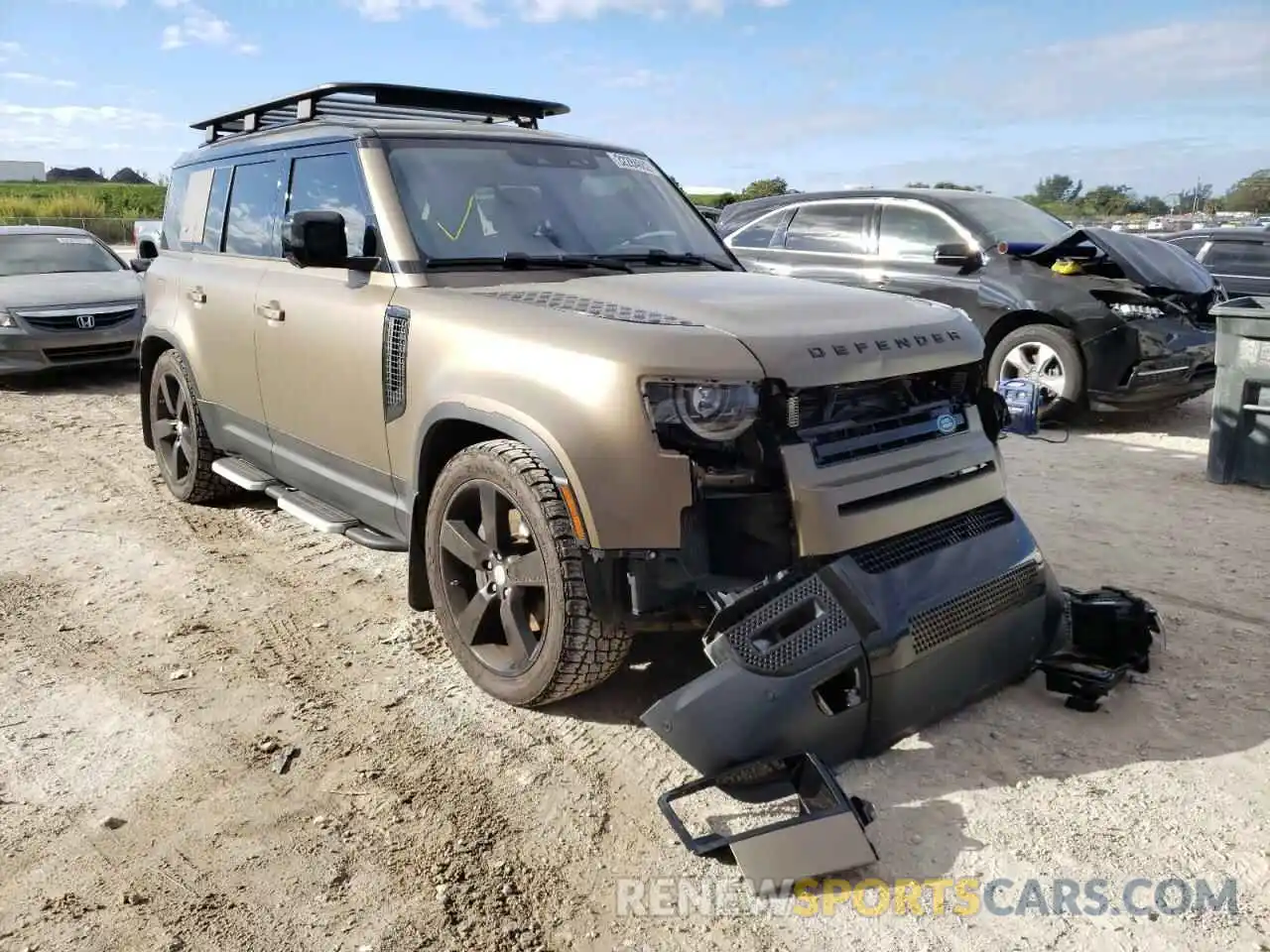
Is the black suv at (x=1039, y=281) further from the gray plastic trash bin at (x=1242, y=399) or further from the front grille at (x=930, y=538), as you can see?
the front grille at (x=930, y=538)

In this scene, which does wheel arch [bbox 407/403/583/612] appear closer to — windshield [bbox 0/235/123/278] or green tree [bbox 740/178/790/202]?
windshield [bbox 0/235/123/278]

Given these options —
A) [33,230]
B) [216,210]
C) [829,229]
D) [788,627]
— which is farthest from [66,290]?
[788,627]

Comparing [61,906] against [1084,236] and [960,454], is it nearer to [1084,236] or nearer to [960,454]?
[960,454]

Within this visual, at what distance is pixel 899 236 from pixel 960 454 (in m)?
5.78

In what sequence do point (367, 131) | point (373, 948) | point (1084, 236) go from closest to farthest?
point (373, 948), point (367, 131), point (1084, 236)

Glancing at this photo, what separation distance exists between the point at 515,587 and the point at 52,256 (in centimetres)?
1031

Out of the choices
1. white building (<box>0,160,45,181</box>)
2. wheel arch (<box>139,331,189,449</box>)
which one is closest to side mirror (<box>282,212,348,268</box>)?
wheel arch (<box>139,331,189,449</box>)

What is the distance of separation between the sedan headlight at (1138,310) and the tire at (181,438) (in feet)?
21.4

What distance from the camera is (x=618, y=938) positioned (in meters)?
2.36

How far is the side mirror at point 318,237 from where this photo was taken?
3.70 metres

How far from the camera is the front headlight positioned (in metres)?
2.82

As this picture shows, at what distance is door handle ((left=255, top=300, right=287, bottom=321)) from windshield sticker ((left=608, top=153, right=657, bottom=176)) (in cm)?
165

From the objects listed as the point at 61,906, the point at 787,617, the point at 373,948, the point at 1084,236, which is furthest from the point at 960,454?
the point at 1084,236

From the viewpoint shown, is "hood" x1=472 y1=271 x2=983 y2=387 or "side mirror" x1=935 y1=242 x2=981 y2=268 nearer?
"hood" x1=472 y1=271 x2=983 y2=387
